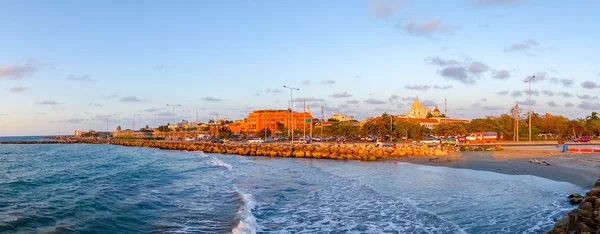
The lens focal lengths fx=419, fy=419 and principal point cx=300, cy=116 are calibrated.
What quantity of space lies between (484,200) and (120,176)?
75.5 ft

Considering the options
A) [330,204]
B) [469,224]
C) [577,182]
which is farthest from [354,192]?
[577,182]

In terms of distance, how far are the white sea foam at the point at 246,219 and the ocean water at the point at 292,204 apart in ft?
0.14

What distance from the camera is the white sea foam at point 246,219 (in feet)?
39.9

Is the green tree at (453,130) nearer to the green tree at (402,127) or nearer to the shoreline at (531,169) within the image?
the green tree at (402,127)

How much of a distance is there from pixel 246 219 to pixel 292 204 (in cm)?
364

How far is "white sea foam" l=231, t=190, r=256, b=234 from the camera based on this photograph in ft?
39.9

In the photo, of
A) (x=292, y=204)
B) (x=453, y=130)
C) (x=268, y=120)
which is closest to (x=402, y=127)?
(x=453, y=130)

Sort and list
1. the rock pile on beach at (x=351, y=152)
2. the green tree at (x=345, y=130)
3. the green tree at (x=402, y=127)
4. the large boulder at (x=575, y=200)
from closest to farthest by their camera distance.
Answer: the large boulder at (x=575, y=200), the rock pile on beach at (x=351, y=152), the green tree at (x=402, y=127), the green tree at (x=345, y=130)

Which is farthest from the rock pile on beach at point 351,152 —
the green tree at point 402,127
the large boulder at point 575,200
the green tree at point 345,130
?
the green tree at point 345,130

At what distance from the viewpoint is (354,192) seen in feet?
64.4

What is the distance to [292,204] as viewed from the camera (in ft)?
55.7

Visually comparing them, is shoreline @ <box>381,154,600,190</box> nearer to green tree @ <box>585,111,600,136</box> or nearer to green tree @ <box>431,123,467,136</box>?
green tree @ <box>431,123,467,136</box>

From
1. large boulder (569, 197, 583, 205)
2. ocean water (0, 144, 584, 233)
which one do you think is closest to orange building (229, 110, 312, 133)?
ocean water (0, 144, 584, 233)

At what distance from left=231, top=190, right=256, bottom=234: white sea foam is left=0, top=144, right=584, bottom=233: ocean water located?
4cm
